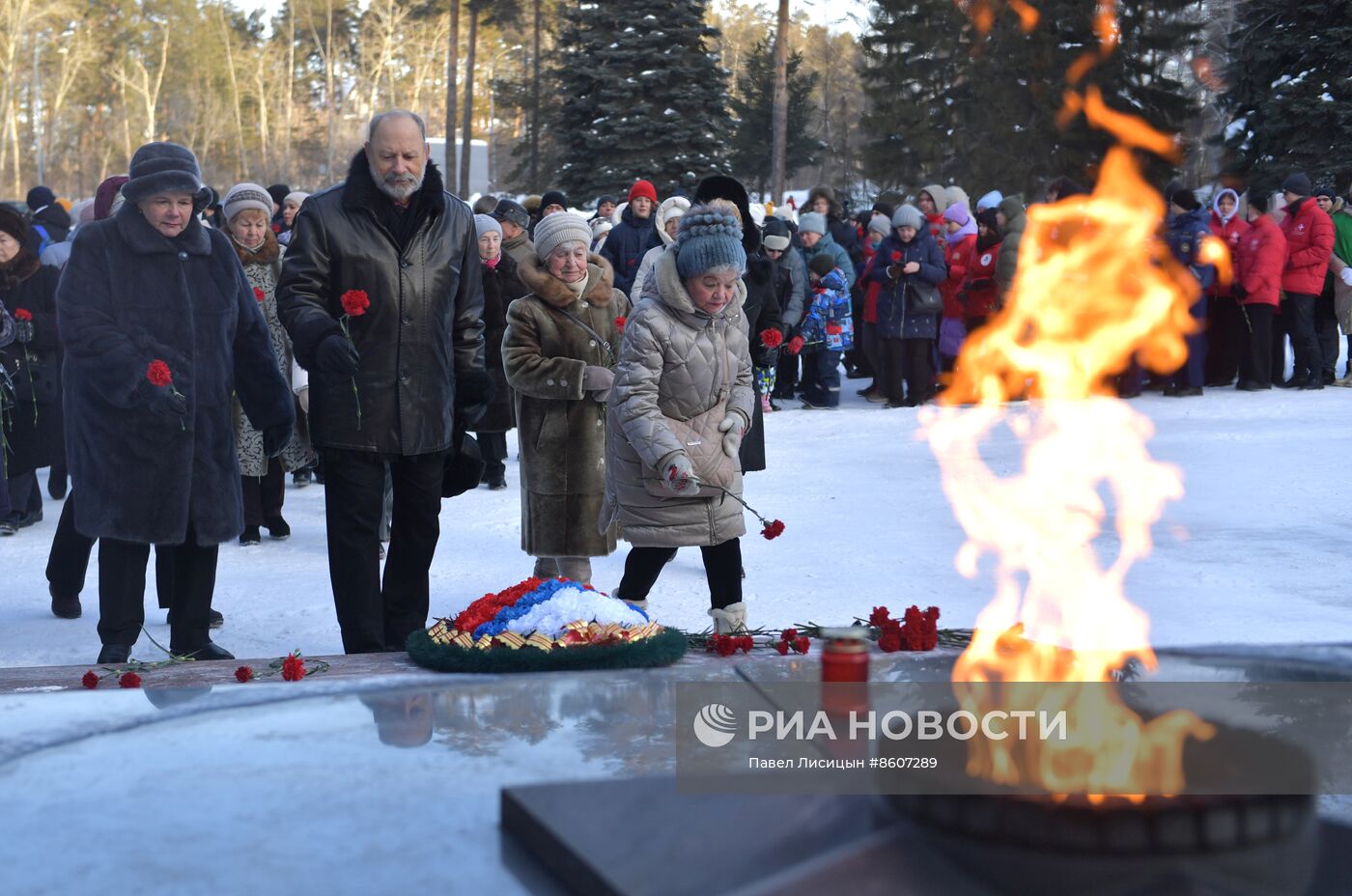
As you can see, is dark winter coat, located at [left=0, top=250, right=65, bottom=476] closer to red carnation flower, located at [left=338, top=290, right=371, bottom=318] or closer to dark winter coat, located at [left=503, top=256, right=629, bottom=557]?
dark winter coat, located at [left=503, top=256, right=629, bottom=557]

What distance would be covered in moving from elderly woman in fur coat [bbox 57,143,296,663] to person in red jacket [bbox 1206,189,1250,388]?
10674mm

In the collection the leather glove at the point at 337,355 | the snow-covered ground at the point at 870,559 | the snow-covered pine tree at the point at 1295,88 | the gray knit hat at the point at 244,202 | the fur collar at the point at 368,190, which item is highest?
the snow-covered pine tree at the point at 1295,88

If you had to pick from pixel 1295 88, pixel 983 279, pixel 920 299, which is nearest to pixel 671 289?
pixel 920 299

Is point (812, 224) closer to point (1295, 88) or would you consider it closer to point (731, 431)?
point (731, 431)

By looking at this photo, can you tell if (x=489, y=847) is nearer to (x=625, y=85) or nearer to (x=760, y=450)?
(x=760, y=450)

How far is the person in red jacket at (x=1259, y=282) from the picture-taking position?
13664 millimetres

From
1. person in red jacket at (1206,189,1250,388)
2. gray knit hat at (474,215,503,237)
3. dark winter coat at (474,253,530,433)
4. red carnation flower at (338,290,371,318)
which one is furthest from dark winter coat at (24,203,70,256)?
person in red jacket at (1206,189,1250,388)

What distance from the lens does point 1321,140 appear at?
78.2ft

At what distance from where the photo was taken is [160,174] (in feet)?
17.9

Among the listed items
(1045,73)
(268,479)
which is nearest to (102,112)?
(1045,73)

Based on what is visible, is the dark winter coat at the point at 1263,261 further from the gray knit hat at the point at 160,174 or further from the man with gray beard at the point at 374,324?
the gray knit hat at the point at 160,174

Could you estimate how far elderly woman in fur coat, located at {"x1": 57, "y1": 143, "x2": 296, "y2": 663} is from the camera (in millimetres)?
5469

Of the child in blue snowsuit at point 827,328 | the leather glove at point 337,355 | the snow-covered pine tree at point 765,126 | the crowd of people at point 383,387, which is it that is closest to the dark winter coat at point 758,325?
the crowd of people at point 383,387

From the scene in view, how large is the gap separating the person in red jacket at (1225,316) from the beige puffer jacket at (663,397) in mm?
9638
